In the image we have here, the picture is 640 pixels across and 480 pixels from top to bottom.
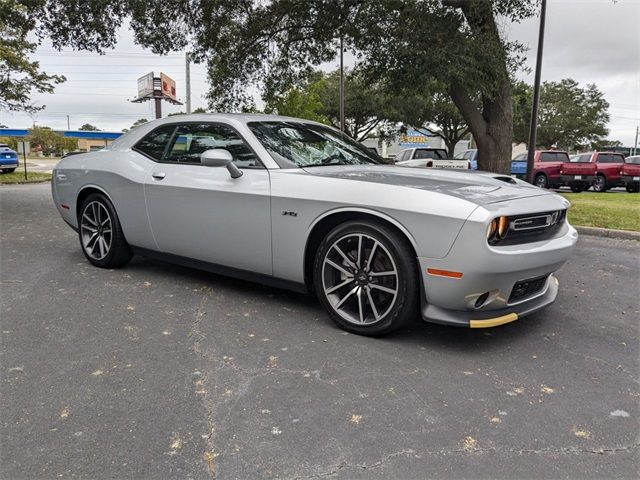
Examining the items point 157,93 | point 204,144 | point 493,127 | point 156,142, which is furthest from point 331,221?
point 157,93

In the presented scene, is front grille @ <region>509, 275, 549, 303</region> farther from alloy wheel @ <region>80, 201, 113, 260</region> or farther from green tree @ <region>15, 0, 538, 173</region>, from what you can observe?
green tree @ <region>15, 0, 538, 173</region>

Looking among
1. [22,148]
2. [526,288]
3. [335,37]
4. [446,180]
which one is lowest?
[526,288]

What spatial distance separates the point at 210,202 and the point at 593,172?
17.8 m

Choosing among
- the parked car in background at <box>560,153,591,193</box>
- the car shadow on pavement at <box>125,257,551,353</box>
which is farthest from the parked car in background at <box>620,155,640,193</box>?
the car shadow on pavement at <box>125,257,551,353</box>

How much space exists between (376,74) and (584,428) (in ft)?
30.1

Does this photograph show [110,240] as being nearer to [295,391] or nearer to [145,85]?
[295,391]

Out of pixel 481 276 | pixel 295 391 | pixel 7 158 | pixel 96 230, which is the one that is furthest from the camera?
pixel 7 158

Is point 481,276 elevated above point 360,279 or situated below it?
above

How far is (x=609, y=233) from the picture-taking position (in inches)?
298

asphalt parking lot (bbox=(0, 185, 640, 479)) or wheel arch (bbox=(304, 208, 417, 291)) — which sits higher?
wheel arch (bbox=(304, 208, 417, 291))

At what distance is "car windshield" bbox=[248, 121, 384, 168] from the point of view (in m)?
3.96

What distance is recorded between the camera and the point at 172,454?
2.09m

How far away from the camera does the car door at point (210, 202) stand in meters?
3.79

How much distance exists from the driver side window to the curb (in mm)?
6117
